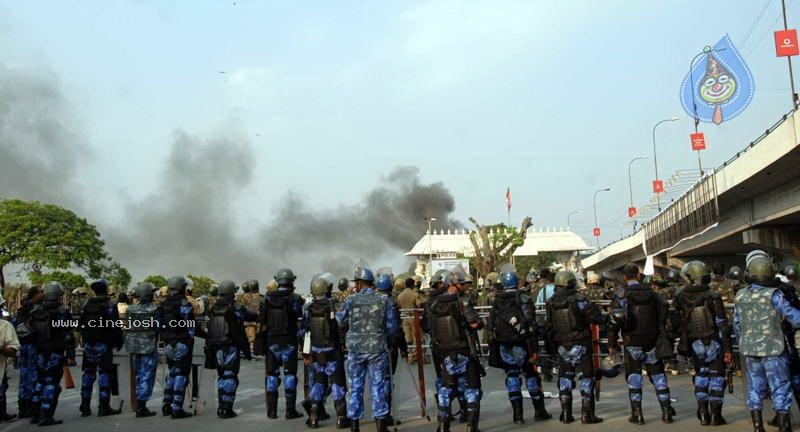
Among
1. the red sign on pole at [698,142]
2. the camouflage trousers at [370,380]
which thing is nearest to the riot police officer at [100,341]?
the camouflage trousers at [370,380]

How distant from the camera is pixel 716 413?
8258 mm

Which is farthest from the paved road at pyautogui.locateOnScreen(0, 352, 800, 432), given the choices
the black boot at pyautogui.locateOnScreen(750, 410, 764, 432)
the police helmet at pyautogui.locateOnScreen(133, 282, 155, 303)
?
the police helmet at pyautogui.locateOnScreen(133, 282, 155, 303)

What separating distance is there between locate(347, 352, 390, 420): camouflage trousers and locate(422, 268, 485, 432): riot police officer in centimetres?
69

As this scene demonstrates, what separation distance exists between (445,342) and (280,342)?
2.62m

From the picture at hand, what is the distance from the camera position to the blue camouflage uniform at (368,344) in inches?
335

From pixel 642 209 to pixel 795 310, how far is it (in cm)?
6256

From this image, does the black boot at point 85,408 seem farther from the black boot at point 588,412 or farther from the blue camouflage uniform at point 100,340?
the black boot at point 588,412

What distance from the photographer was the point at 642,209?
66.9 meters

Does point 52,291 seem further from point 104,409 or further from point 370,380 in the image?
point 370,380

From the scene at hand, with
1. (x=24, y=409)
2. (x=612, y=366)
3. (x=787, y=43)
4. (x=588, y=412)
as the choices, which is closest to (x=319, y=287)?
(x=588, y=412)

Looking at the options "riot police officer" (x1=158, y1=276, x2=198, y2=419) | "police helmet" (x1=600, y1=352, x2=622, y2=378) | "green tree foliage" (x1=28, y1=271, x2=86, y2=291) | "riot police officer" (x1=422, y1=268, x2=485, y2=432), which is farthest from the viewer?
"green tree foliage" (x1=28, y1=271, x2=86, y2=291)

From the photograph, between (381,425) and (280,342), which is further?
(280,342)

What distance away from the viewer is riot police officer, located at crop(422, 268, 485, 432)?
8172mm

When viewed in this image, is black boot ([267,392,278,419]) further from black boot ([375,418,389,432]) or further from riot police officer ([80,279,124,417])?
riot police officer ([80,279,124,417])
